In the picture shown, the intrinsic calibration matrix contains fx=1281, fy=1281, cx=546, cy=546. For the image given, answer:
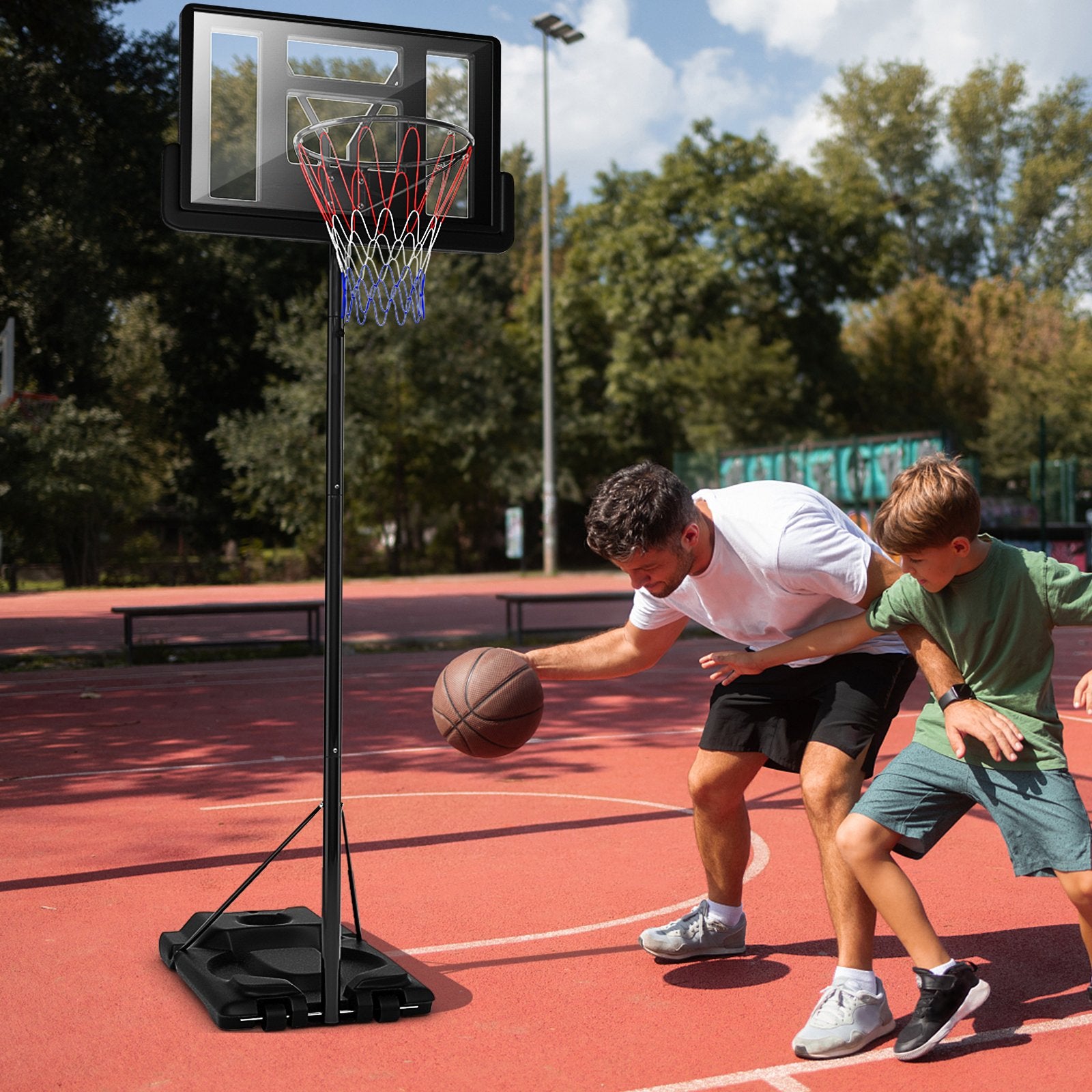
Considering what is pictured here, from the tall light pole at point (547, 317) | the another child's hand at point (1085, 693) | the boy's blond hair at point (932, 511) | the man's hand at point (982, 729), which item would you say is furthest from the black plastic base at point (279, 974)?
the tall light pole at point (547, 317)

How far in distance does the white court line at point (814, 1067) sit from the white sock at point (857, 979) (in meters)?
0.18

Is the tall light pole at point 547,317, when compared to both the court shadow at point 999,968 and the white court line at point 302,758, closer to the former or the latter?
the white court line at point 302,758

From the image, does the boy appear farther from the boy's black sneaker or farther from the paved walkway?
the paved walkway

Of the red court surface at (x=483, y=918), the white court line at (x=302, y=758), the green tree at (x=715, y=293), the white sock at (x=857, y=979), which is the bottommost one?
the white court line at (x=302, y=758)

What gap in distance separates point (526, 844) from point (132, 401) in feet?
119

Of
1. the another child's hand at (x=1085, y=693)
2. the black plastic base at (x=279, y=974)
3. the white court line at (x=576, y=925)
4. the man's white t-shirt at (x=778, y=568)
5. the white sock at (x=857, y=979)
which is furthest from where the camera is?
the white court line at (x=576, y=925)

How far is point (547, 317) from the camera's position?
31109 mm

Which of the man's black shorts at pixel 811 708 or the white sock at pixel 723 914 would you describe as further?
the white sock at pixel 723 914

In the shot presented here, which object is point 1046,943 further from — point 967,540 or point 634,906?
point 967,540

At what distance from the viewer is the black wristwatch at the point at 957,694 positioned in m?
3.56

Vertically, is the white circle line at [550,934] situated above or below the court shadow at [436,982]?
below

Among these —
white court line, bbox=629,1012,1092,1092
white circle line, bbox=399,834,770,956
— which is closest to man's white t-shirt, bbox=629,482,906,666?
white court line, bbox=629,1012,1092,1092

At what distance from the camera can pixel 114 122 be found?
3225 centimetres

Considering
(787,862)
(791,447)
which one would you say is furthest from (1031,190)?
(787,862)
